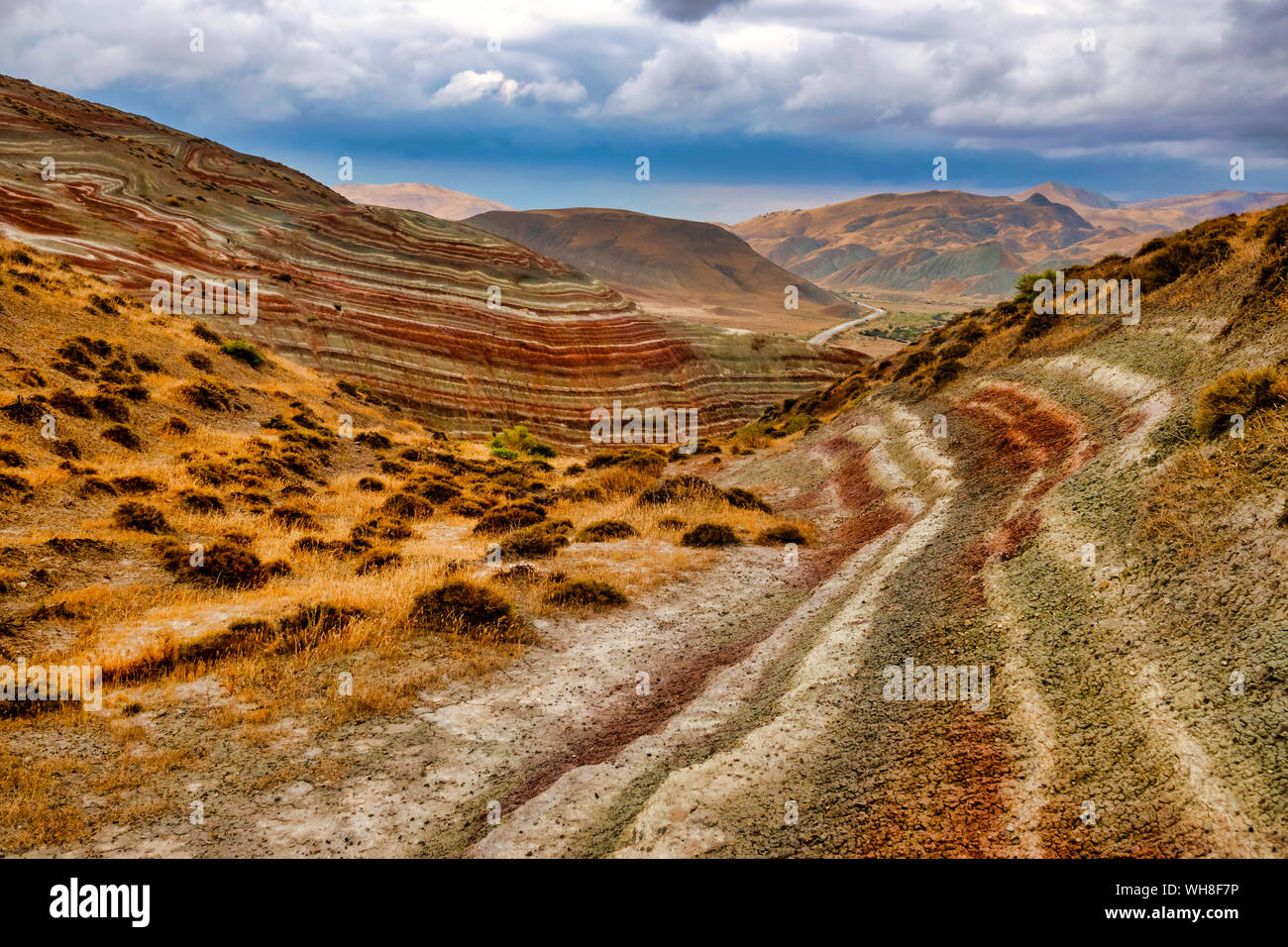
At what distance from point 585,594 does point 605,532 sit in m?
4.92

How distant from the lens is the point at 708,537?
19812 millimetres

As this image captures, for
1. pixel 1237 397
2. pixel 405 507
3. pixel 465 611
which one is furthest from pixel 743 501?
pixel 1237 397

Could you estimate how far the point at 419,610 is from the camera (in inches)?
524

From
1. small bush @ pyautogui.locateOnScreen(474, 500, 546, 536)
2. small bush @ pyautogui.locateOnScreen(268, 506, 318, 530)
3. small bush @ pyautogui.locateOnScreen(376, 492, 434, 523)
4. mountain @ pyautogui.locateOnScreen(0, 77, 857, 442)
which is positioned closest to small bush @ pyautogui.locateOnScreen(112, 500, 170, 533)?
small bush @ pyautogui.locateOnScreen(268, 506, 318, 530)

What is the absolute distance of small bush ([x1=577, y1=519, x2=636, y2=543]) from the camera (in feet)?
65.5

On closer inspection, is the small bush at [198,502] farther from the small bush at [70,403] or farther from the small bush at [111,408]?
the small bush at [111,408]

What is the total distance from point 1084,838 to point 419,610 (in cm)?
1118

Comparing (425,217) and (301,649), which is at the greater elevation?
(425,217)

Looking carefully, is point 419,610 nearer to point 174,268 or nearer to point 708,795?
point 708,795

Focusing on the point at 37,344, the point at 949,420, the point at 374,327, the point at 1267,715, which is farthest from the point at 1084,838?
the point at 374,327

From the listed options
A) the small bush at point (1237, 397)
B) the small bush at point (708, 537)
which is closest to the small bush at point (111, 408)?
the small bush at point (708, 537)

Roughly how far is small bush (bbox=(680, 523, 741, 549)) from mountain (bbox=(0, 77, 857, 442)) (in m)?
47.4

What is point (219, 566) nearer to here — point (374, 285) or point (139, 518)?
point (139, 518)

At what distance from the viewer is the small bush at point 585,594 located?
49.7ft
